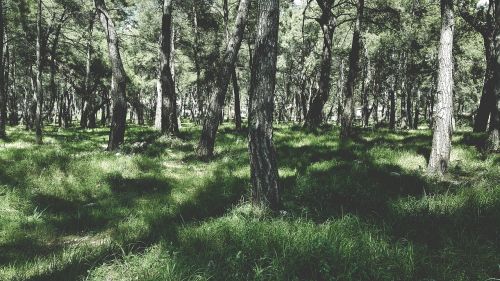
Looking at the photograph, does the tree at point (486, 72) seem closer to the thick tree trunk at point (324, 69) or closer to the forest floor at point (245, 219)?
the thick tree trunk at point (324, 69)

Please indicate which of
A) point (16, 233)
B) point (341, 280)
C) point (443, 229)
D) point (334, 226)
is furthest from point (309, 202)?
point (16, 233)

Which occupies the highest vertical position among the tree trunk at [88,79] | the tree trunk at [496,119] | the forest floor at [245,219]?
the tree trunk at [88,79]

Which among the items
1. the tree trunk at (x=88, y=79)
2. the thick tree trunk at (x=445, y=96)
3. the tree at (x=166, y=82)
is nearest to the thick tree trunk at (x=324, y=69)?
the tree at (x=166, y=82)

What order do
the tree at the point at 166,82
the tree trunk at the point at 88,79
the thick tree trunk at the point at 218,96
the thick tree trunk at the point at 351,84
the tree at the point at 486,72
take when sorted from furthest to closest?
the tree trunk at the point at 88,79 → the tree at the point at 486,72 → the tree at the point at 166,82 → the thick tree trunk at the point at 351,84 → the thick tree trunk at the point at 218,96

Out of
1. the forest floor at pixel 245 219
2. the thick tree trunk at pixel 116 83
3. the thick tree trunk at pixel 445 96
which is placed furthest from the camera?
the thick tree trunk at pixel 116 83

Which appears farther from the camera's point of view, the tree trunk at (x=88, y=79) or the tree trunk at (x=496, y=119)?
the tree trunk at (x=88, y=79)

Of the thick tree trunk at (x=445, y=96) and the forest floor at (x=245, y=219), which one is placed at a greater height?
the thick tree trunk at (x=445, y=96)

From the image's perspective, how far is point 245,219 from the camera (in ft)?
14.8

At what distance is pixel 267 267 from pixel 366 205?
2405 mm

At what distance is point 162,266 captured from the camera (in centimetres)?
345

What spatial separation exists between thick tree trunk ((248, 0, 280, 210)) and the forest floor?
1.21 ft

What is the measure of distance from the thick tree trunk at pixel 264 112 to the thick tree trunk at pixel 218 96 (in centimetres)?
513

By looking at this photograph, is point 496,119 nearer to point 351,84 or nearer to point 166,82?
point 351,84

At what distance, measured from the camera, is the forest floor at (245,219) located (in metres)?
3.41
